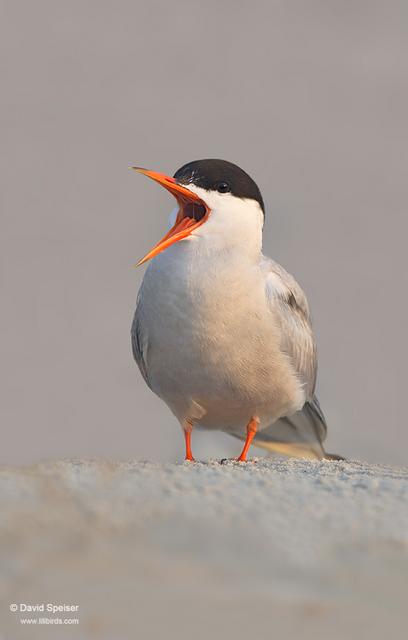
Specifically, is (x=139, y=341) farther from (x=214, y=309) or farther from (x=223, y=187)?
(x=223, y=187)

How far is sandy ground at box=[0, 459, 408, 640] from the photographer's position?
2.03 metres

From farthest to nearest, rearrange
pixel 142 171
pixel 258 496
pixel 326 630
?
pixel 142 171 → pixel 258 496 → pixel 326 630

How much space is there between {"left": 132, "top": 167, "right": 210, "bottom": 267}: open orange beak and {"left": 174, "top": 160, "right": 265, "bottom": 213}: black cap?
0.06 metres

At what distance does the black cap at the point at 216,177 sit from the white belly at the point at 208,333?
12.8 inches

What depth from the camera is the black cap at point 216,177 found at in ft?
14.8

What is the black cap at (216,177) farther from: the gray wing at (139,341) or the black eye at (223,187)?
the gray wing at (139,341)

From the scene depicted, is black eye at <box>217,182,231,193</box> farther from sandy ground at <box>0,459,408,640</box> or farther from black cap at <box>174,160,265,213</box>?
A: sandy ground at <box>0,459,408,640</box>

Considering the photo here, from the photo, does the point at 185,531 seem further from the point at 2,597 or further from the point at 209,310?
the point at 209,310

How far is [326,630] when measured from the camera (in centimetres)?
199

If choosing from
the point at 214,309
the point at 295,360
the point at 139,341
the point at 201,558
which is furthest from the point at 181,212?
the point at 201,558

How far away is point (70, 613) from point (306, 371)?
10.6 ft

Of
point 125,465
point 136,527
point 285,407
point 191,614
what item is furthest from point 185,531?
point 285,407

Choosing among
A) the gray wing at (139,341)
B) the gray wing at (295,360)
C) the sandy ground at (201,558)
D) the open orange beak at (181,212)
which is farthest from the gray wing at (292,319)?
the sandy ground at (201,558)

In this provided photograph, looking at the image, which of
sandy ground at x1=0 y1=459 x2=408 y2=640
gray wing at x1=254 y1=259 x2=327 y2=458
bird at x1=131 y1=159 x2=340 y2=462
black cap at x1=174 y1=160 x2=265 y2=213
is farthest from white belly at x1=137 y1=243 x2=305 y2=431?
sandy ground at x1=0 y1=459 x2=408 y2=640
